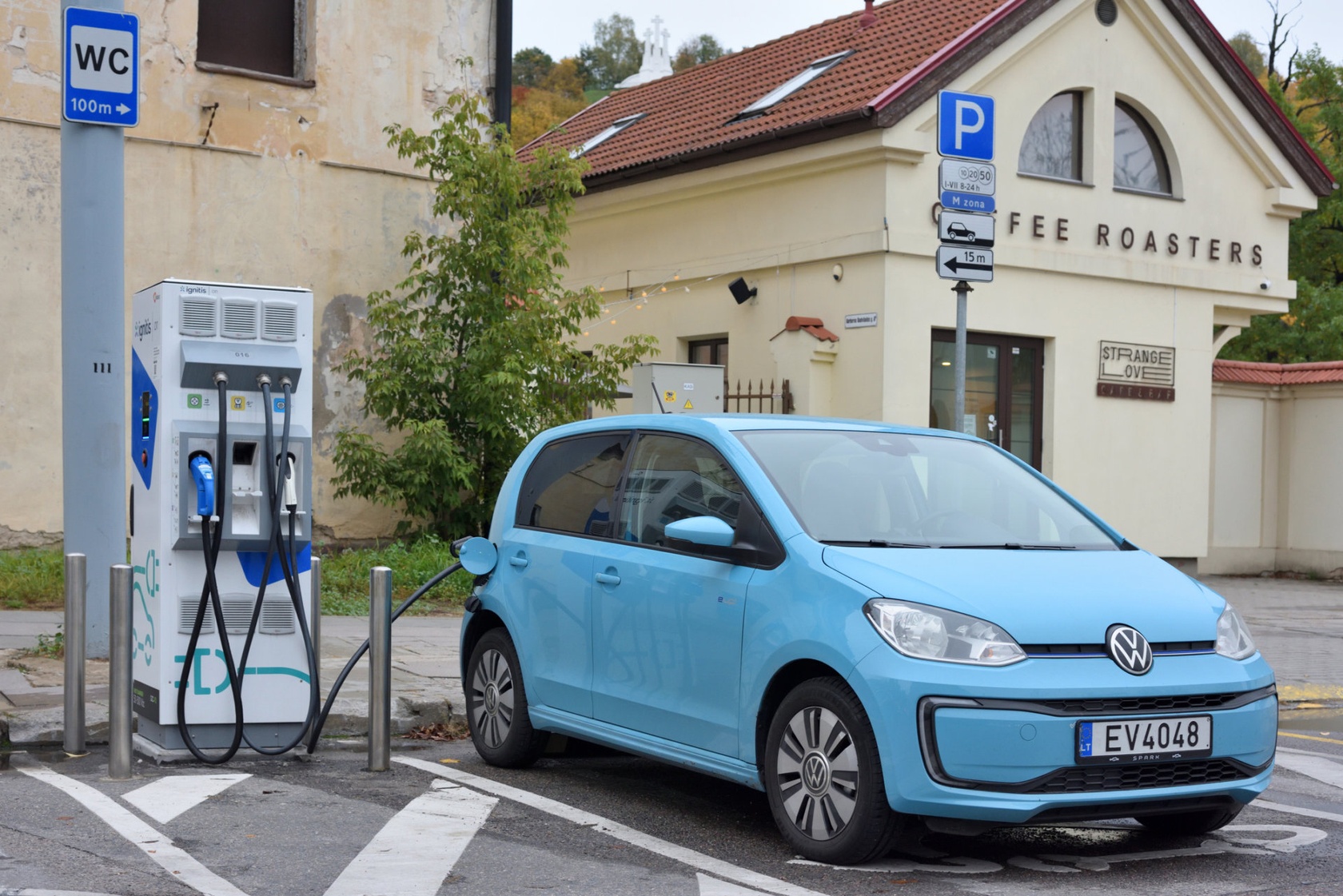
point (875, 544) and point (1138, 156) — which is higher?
point (1138, 156)

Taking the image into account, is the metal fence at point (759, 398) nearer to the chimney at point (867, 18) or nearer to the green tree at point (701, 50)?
the chimney at point (867, 18)

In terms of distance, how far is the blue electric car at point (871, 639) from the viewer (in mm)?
5078

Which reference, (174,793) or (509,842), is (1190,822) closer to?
(509,842)

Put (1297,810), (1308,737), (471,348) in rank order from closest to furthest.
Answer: (1297,810) → (1308,737) → (471,348)

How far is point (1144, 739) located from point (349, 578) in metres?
9.13

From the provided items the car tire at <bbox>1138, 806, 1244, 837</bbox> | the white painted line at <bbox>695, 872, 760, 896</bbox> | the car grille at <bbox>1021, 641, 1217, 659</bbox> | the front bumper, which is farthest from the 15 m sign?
the car tire at <bbox>1138, 806, 1244, 837</bbox>

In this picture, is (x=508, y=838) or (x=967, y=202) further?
(x=967, y=202)

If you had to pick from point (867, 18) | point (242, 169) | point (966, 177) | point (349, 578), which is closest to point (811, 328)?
point (867, 18)

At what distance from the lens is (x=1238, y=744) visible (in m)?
5.39

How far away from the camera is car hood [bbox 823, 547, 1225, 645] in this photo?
521 cm

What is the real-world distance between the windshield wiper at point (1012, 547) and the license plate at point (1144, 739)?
0.91 m

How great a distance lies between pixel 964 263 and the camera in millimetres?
9844

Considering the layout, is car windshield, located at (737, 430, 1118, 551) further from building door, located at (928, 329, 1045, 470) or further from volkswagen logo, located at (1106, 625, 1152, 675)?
building door, located at (928, 329, 1045, 470)

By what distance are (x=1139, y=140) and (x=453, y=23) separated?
378 inches
